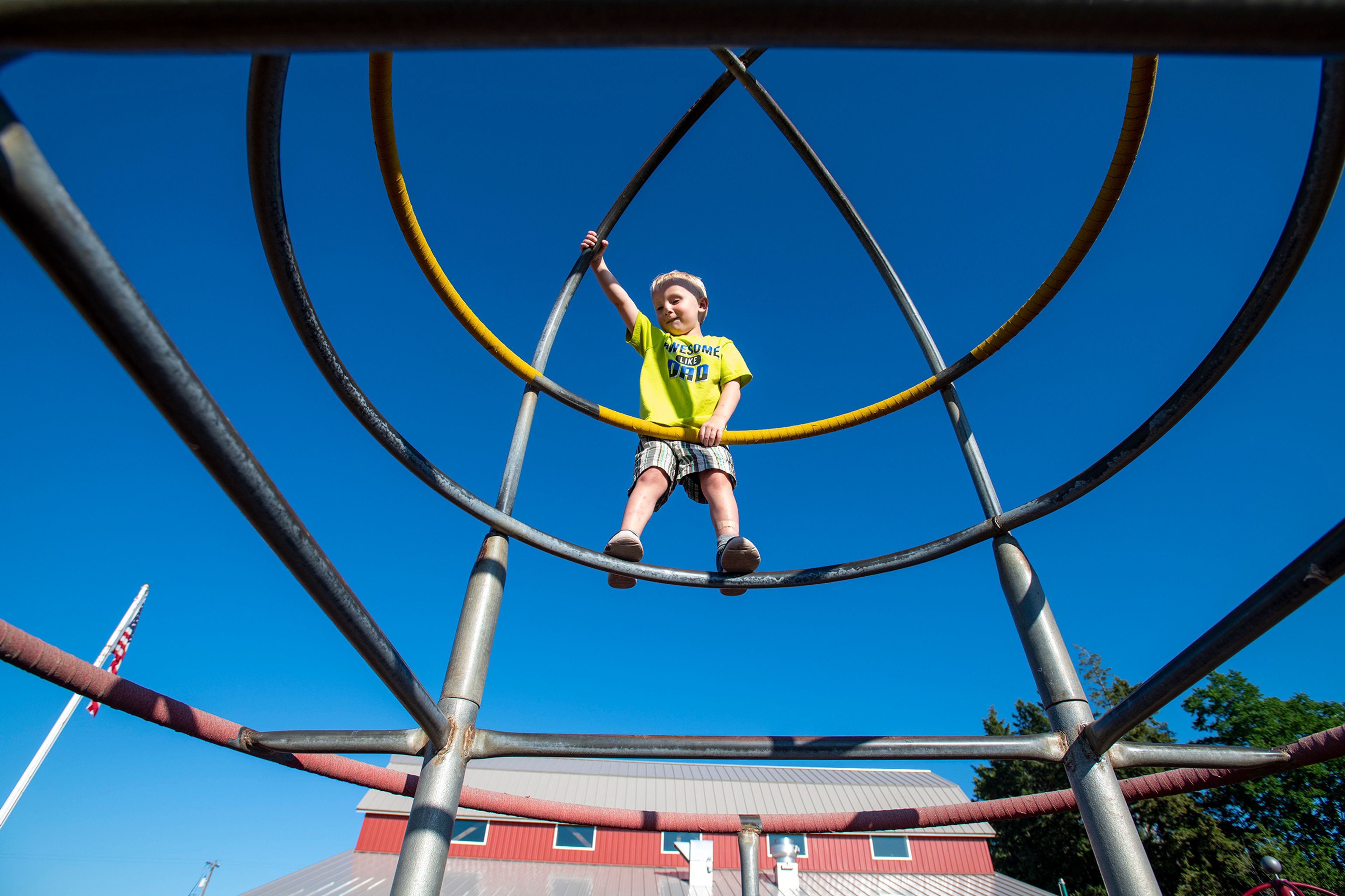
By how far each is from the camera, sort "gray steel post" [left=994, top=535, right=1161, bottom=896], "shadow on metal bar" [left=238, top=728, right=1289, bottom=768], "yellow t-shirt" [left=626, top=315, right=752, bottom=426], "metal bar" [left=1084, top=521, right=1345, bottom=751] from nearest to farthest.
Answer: "metal bar" [left=1084, top=521, right=1345, bottom=751] < "gray steel post" [left=994, top=535, right=1161, bottom=896] < "shadow on metal bar" [left=238, top=728, right=1289, bottom=768] < "yellow t-shirt" [left=626, top=315, right=752, bottom=426]

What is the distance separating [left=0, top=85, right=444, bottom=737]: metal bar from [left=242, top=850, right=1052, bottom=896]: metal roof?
45.9 feet

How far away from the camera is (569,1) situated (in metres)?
0.44

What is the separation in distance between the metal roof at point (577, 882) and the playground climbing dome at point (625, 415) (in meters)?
12.7

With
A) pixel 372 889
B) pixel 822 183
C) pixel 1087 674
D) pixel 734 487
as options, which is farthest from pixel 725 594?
pixel 1087 674

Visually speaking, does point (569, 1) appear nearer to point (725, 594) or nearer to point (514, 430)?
point (514, 430)

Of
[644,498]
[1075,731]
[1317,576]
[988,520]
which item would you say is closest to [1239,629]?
[1317,576]

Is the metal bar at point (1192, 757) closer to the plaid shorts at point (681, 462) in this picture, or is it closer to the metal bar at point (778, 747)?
the metal bar at point (778, 747)

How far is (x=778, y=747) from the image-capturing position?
69.3 inches

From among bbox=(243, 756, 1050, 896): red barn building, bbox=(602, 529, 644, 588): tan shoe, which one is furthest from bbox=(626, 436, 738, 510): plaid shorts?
bbox=(243, 756, 1050, 896): red barn building

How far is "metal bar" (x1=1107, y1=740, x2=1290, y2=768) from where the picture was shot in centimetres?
159

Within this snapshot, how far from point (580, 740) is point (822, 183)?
2769 mm

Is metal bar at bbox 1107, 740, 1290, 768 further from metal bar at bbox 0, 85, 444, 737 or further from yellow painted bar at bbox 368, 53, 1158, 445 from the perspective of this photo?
metal bar at bbox 0, 85, 444, 737

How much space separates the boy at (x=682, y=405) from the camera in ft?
8.56

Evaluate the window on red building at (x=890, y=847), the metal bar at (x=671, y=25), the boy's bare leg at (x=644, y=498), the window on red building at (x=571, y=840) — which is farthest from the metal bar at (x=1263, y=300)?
the window on red building at (x=890, y=847)
